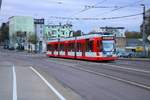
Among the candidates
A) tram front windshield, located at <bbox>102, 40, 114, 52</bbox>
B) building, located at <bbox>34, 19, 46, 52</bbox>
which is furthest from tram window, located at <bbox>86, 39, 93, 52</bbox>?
building, located at <bbox>34, 19, 46, 52</bbox>

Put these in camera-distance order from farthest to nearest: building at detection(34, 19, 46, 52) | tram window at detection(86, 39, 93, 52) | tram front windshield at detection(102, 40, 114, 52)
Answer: building at detection(34, 19, 46, 52) → tram window at detection(86, 39, 93, 52) → tram front windshield at detection(102, 40, 114, 52)

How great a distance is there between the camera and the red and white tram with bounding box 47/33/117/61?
4878 centimetres

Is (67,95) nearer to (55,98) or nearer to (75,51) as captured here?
(55,98)

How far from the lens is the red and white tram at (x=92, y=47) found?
1921 inches

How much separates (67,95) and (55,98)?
1.29 metres

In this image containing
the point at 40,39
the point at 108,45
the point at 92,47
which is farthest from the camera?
the point at 40,39

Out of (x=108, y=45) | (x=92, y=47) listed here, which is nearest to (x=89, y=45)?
(x=92, y=47)

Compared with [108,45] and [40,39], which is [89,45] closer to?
[108,45]

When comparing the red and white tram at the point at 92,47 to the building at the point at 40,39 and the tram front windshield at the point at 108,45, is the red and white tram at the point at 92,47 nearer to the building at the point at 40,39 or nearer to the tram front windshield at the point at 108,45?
the tram front windshield at the point at 108,45

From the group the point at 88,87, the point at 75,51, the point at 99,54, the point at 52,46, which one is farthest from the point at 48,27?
the point at 88,87

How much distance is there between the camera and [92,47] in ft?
164

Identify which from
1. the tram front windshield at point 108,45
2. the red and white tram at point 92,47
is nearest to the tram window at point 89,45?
the red and white tram at point 92,47

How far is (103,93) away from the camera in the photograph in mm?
17906

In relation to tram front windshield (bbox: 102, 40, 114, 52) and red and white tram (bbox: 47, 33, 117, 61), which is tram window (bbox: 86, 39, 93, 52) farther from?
tram front windshield (bbox: 102, 40, 114, 52)
